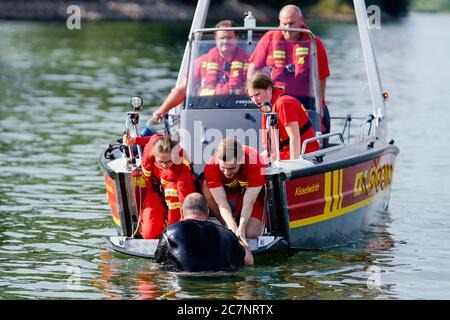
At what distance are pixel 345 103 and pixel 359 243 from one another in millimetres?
14147

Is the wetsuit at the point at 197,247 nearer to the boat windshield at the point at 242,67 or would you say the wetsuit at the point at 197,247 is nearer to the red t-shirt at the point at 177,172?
the red t-shirt at the point at 177,172

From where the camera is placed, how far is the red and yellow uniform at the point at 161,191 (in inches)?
376

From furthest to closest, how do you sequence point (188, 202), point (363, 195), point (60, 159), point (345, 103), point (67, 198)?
point (345, 103)
point (60, 159)
point (67, 198)
point (363, 195)
point (188, 202)

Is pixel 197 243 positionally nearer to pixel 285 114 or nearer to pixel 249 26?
pixel 285 114

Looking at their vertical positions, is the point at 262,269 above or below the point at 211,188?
below

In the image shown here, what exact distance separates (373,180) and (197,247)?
10.2 ft

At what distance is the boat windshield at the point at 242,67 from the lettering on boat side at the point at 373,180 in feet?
2.91

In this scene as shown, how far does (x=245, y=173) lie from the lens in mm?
9508

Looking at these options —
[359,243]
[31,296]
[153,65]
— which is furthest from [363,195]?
[153,65]

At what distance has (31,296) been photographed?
9.03 meters
